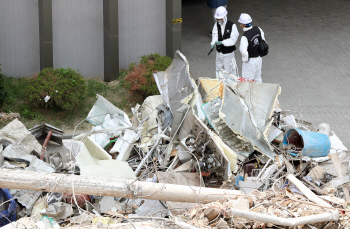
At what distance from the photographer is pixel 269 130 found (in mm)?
9156

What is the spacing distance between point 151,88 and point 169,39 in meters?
1.89

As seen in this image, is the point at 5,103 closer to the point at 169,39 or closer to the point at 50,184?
the point at 169,39

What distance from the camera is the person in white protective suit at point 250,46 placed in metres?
11.1

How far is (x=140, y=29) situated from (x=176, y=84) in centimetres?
322

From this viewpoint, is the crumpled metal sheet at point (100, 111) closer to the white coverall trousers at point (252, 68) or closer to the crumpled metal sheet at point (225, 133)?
the crumpled metal sheet at point (225, 133)

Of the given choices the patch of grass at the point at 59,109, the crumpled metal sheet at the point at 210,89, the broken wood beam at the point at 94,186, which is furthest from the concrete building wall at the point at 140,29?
the broken wood beam at the point at 94,186

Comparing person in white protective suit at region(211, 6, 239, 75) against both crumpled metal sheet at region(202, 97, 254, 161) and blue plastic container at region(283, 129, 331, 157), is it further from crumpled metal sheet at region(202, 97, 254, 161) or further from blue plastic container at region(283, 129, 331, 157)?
blue plastic container at region(283, 129, 331, 157)

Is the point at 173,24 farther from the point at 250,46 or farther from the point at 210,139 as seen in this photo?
the point at 210,139

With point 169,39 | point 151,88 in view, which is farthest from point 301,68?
point 151,88

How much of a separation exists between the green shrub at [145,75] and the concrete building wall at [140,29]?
2.98 ft

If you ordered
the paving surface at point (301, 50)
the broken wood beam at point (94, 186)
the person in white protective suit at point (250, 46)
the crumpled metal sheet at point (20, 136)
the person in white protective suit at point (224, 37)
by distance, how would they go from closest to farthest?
the broken wood beam at point (94, 186) → the crumpled metal sheet at point (20, 136) → the person in white protective suit at point (250, 46) → the person in white protective suit at point (224, 37) → the paving surface at point (301, 50)

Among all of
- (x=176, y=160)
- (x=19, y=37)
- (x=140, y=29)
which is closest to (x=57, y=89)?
(x=19, y=37)

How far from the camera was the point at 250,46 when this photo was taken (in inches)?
439

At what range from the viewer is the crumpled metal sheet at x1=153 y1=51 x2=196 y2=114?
951 centimetres
